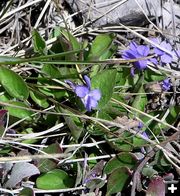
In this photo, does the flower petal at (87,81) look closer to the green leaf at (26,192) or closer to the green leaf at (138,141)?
the green leaf at (138,141)

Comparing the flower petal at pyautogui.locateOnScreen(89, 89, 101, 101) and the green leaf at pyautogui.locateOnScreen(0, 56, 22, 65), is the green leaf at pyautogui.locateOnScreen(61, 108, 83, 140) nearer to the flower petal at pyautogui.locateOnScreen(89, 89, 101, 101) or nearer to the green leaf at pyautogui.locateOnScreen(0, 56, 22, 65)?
the flower petal at pyautogui.locateOnScreen(89, 89, 101, 101)

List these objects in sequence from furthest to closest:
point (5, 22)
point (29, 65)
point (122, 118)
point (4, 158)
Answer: point (5, 22)
point (29, 65)
point (122, 118)
point (4, 158)

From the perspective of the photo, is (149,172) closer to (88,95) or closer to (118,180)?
(118,180)

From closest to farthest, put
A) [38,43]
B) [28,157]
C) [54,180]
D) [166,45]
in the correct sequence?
1. [28,157]
2. [54,180]
3. [38,43]
4. [166,45]

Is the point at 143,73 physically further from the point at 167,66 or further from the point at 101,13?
the point at 101,13

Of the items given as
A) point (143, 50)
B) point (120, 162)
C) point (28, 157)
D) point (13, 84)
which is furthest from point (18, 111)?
point (143, 50)

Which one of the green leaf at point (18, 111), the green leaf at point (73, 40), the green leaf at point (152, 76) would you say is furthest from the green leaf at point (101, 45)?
the green leaf at point (18, 111)

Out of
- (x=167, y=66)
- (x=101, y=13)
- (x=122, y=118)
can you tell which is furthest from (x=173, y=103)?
(x=101, y=13)
